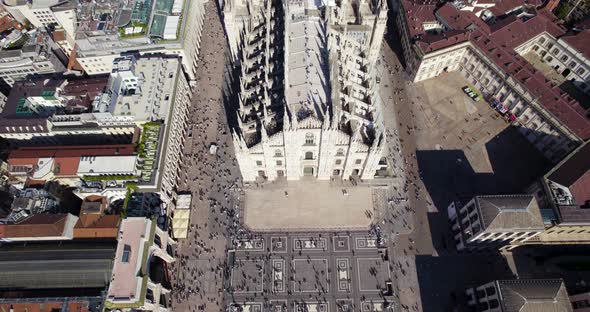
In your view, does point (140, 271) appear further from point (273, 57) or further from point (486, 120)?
point (486, 120)

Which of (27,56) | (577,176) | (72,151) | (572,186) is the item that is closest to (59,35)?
(27,56)

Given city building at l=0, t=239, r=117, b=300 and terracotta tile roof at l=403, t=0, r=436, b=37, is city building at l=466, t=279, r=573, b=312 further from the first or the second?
city building at l=0, t=239, r=117, b=300

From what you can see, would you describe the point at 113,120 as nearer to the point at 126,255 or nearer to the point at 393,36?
the point at 126,255

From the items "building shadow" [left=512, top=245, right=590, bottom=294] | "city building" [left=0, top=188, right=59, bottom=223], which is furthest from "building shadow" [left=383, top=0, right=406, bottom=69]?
"city building" [left=0, top=188, right=59, bottom=223]

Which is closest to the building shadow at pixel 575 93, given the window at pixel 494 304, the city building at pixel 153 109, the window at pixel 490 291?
the window at pixel 490 291

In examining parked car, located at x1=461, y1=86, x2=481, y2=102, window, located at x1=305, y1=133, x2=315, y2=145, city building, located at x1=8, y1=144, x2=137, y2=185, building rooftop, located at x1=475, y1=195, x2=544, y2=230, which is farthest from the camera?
parked car, located at x1=461, y1=86, x2=481, y2=102

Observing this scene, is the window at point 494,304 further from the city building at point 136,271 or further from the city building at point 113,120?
the city building at point 113,120
